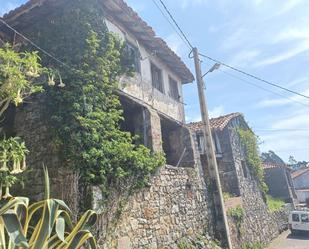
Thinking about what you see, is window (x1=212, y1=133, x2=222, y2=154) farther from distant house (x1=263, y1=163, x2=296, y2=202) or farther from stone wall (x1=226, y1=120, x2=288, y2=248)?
distant house (x1=263, y1=163, x2=296, y2=202)

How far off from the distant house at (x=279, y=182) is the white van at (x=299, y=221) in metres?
8.87

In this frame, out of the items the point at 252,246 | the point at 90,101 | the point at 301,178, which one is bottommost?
the point at 252,246

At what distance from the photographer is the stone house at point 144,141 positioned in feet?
22.4

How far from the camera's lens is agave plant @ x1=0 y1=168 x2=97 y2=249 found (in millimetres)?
4117

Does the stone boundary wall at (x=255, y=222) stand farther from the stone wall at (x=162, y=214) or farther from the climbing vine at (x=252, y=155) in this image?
the stone wall at (x=162, y=214)

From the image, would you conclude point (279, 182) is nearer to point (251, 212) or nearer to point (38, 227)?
point (251, 212)

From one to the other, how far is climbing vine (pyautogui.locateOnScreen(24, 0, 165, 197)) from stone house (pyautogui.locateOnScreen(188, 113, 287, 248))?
22.7ft

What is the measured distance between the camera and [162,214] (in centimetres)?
875

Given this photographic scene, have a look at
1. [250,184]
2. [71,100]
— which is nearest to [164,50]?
[71,100]

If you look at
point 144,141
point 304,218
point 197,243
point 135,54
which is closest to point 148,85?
point 135,54

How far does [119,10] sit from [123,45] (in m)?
1.06

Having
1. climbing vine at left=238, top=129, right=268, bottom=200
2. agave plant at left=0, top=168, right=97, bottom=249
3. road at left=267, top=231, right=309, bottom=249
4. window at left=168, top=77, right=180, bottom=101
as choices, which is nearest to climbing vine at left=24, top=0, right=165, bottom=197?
agave plant at left=0, top=168, right=97, bottom=249

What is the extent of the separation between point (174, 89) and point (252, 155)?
29.1ft

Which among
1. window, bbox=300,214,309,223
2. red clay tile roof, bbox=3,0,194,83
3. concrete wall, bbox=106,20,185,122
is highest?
red clay tile roof, bbox=3,0,194,83
